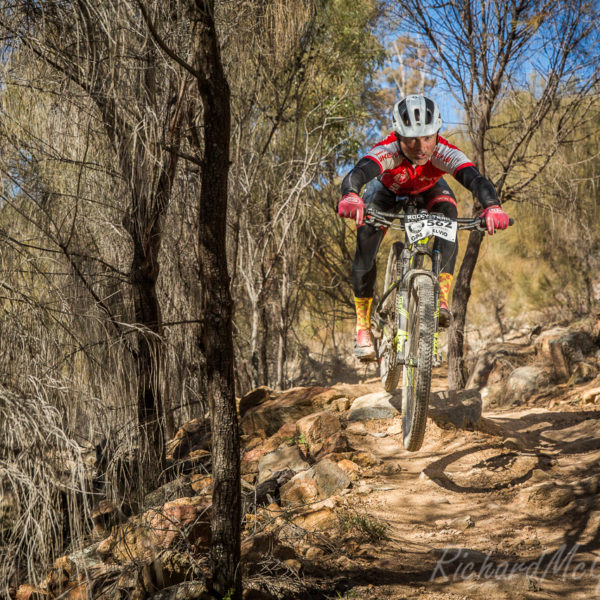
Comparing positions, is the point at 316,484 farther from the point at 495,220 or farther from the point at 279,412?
the point at 495,220

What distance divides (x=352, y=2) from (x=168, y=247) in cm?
763

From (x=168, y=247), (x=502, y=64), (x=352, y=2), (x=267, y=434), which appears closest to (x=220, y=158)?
(x=168, y=247)

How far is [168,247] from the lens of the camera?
5.93 m

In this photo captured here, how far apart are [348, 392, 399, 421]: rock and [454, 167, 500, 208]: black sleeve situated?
2.32 m

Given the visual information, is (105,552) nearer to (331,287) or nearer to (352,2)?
(331,287)

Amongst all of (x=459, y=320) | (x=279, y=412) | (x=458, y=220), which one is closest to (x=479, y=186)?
(x=458, y=220)

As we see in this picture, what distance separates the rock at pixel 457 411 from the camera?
18.4ft

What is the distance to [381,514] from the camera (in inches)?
163

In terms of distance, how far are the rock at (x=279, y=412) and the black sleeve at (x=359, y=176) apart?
2996mm

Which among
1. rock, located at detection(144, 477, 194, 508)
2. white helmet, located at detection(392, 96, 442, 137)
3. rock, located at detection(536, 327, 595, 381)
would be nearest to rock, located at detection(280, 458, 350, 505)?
rock, located at detection(144, 477, 194, 508)

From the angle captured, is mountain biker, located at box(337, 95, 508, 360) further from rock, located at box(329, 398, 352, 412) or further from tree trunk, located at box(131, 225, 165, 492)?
rock, located at box(329, 398, 352, 412)

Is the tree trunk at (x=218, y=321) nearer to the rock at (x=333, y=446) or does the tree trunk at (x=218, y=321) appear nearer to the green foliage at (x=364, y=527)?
the green foliage at (x=364, y=527)

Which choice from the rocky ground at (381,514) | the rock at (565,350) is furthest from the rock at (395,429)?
the rock at (565,350)

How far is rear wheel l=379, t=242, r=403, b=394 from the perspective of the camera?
15.4 ft
